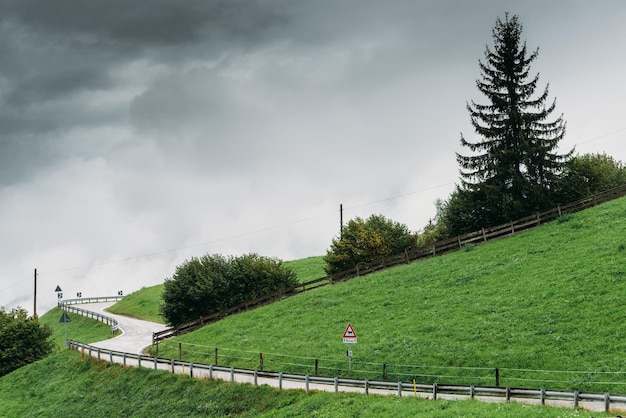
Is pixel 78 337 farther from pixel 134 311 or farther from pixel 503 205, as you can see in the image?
pixel 503 205

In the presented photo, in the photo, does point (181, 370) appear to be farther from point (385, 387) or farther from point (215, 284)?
point (215, 284)

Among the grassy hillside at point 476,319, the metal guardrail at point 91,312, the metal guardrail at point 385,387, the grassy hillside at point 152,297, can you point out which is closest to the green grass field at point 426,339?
the grassy hillside at point 476,319

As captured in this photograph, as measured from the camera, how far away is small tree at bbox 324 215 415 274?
6119 centimetres

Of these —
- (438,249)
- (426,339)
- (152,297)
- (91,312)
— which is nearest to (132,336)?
(91,312)

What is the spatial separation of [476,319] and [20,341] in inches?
1672

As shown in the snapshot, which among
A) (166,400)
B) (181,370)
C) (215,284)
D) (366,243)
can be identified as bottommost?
(166,400)

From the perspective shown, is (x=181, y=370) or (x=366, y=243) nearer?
(x=181, y=370)

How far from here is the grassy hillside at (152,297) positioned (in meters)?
79.2

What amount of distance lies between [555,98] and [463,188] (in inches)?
467

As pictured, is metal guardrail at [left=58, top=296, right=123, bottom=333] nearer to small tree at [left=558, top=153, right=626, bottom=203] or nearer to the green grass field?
the green grass field

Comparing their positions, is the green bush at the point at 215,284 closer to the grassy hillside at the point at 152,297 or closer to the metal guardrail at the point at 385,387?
the metal guardrail at the point at 385,387

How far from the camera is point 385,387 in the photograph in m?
29.9

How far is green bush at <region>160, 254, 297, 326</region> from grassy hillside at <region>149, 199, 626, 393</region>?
15.2 feet

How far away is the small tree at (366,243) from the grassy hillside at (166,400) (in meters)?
24.0
